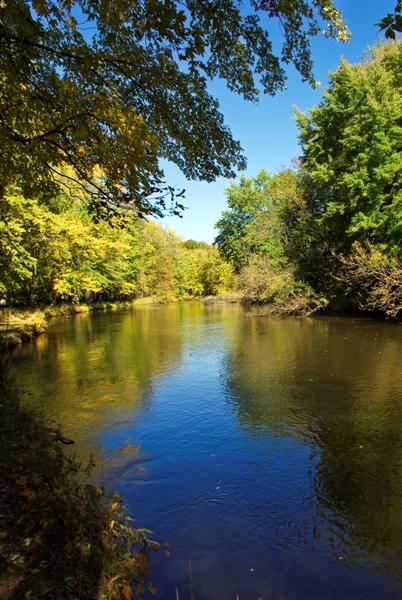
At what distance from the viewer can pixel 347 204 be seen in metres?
22.9

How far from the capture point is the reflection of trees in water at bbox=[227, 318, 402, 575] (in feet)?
16.6

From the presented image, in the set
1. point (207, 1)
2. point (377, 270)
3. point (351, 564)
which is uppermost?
point (207, 1)

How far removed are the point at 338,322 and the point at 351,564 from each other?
21554 millimetres

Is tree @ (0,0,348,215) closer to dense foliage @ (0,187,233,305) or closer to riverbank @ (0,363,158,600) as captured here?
dense foliage @ (0,187,233,305)

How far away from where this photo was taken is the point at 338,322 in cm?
2473

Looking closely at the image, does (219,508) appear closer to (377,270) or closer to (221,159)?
(221,159)

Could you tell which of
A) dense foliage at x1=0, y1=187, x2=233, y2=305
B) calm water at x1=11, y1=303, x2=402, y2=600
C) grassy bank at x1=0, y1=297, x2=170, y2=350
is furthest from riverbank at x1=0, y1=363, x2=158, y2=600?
grassy bank at x1=0, y1=297, x2=170, y2=350

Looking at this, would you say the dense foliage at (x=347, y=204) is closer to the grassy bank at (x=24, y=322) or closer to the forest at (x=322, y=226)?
the forest at (x=322, y=226)

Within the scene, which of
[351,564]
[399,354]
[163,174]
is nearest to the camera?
[351,564]

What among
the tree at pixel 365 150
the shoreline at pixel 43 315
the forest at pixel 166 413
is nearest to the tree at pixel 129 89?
the forest at pixel 166 413

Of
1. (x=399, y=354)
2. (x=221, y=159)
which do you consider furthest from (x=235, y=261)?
(x=221, y=159)

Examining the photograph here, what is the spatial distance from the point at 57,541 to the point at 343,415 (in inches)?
266

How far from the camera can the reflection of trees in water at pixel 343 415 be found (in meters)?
5.05

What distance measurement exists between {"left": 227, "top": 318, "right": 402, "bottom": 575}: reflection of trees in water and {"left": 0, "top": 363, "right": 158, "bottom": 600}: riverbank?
2.58 metres
